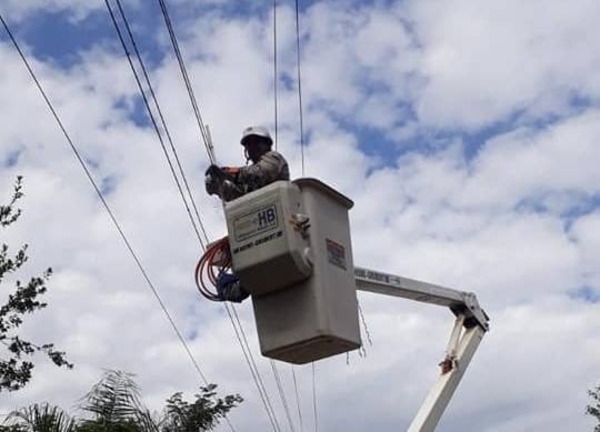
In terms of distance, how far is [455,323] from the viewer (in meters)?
8.73

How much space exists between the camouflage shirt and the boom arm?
1.52 meters

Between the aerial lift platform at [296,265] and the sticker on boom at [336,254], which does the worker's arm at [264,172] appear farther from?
the sticker on boom at [336,254]

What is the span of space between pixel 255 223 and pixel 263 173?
37cm

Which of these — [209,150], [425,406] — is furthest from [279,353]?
[425,406]

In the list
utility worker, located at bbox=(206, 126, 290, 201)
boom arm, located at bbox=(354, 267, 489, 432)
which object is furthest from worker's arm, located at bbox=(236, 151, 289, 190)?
boom arm, located at bbox=(354, 267, 489, 432)

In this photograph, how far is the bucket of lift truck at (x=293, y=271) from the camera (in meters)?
4.79

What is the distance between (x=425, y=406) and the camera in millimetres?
7723

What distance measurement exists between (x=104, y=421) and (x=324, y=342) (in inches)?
159

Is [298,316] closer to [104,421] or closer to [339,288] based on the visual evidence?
[339,288]

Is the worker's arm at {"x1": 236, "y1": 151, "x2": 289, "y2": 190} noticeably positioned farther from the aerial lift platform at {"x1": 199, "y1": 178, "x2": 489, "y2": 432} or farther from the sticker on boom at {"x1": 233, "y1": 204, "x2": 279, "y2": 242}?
the sticker on boom at {"x1": 233, "y1": 204, "x2": 279, "y2": 242}

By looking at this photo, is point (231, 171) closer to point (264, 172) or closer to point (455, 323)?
point (264, 172)

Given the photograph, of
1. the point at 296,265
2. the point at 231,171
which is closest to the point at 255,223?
the point at 296,265

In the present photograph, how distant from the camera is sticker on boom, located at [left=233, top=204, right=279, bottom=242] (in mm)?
4801

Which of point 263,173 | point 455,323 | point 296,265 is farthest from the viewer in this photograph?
point 455,323
